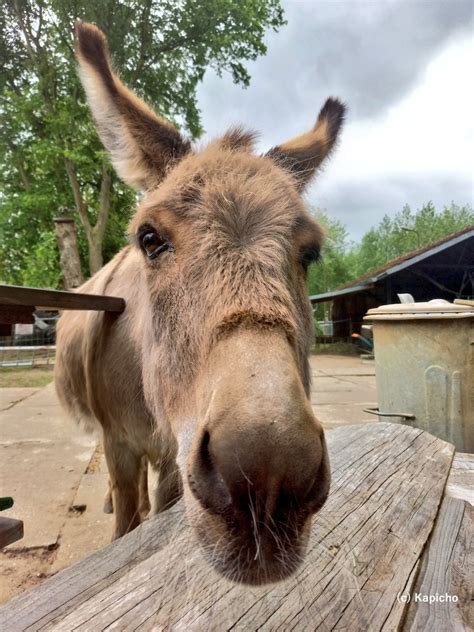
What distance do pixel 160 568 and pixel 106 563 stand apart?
0.65ft

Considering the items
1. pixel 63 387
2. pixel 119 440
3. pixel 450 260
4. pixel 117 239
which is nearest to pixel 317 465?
pixel 119 440

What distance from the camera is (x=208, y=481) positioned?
1.00m

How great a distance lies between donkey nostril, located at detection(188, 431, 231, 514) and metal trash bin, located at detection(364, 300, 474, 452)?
2968 mm

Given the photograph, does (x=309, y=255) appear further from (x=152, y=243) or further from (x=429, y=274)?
(x=429, y=274)

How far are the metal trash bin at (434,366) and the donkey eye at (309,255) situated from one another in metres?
2.03

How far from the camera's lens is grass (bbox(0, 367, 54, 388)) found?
11.4 m

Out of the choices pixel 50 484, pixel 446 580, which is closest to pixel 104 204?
pixel 50 484

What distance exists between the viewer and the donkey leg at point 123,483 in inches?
118

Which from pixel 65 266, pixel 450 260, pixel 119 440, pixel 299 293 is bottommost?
pixel 119 440

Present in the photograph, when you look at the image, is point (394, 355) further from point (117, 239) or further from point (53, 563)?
point (117, 239)

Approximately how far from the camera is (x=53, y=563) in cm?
307

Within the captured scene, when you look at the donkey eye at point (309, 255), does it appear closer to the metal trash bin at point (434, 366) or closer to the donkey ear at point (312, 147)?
the donkey ear at point (312, 147)

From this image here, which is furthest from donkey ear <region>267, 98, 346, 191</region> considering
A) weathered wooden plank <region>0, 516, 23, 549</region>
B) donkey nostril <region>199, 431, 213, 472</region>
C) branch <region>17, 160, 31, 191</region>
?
branch <region>17, 160, 31, 191</region>

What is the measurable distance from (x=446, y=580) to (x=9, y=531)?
1525mm
